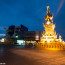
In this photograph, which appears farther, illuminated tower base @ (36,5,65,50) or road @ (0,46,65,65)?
illuminated tower base @ (36,5,65,50)

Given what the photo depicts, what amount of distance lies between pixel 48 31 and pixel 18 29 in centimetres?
2859

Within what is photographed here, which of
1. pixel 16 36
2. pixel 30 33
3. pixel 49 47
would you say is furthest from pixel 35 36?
pixel 49 47

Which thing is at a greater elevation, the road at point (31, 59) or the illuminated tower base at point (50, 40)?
the illuminated tower base at point (50, 40)

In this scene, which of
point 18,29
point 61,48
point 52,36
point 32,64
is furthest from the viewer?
point 18,29

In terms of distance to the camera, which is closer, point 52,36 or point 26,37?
point 52,36

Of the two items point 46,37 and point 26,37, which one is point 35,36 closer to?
point 26,37

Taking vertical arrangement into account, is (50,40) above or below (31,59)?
above

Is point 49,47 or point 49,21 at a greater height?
point 49,21

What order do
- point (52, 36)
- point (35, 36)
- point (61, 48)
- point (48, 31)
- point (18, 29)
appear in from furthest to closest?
point (18, 29)
point (35, 36)
point (48, 31)
point (52, 36)
point (61, 48)

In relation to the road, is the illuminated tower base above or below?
above

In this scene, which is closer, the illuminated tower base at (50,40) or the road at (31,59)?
the road at (31,59)

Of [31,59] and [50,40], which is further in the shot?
[50,40]

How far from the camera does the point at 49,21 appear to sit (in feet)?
63.3

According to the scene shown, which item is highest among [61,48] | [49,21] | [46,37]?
[49,21]
